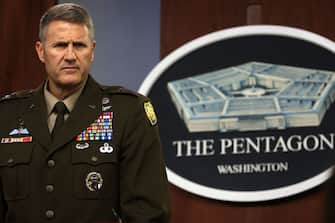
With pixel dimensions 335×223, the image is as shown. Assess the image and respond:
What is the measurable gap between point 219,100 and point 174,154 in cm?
23

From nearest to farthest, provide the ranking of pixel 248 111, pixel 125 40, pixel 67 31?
pixel 67 31 < pixel 248 111 < pixel 125 40

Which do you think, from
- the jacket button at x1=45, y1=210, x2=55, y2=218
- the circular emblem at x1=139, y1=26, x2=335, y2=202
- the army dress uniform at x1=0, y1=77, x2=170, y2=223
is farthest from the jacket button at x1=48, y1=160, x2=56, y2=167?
the circular emblem at x1=139, y1=26, x2=335, y2=202

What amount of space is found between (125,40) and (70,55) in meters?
0.93

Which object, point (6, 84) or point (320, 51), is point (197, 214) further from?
point (6, 84)

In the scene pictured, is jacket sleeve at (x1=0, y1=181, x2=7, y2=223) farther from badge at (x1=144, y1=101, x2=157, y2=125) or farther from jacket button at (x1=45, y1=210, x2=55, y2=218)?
badge at (x1=144, y1=101, x2=157, y2=125)

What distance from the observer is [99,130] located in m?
1.60

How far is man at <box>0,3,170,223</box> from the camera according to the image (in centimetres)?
151

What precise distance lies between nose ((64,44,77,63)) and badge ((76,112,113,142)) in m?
0.15

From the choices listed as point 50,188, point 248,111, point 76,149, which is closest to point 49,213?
point 50,188

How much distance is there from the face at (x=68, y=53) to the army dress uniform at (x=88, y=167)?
0.06 m

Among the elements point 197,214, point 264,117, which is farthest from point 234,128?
point 197,214

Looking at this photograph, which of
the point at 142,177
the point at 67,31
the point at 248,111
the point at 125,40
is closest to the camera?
the point at 142,177

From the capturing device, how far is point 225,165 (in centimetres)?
221

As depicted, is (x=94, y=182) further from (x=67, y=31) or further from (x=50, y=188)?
(x=67, y=31)
